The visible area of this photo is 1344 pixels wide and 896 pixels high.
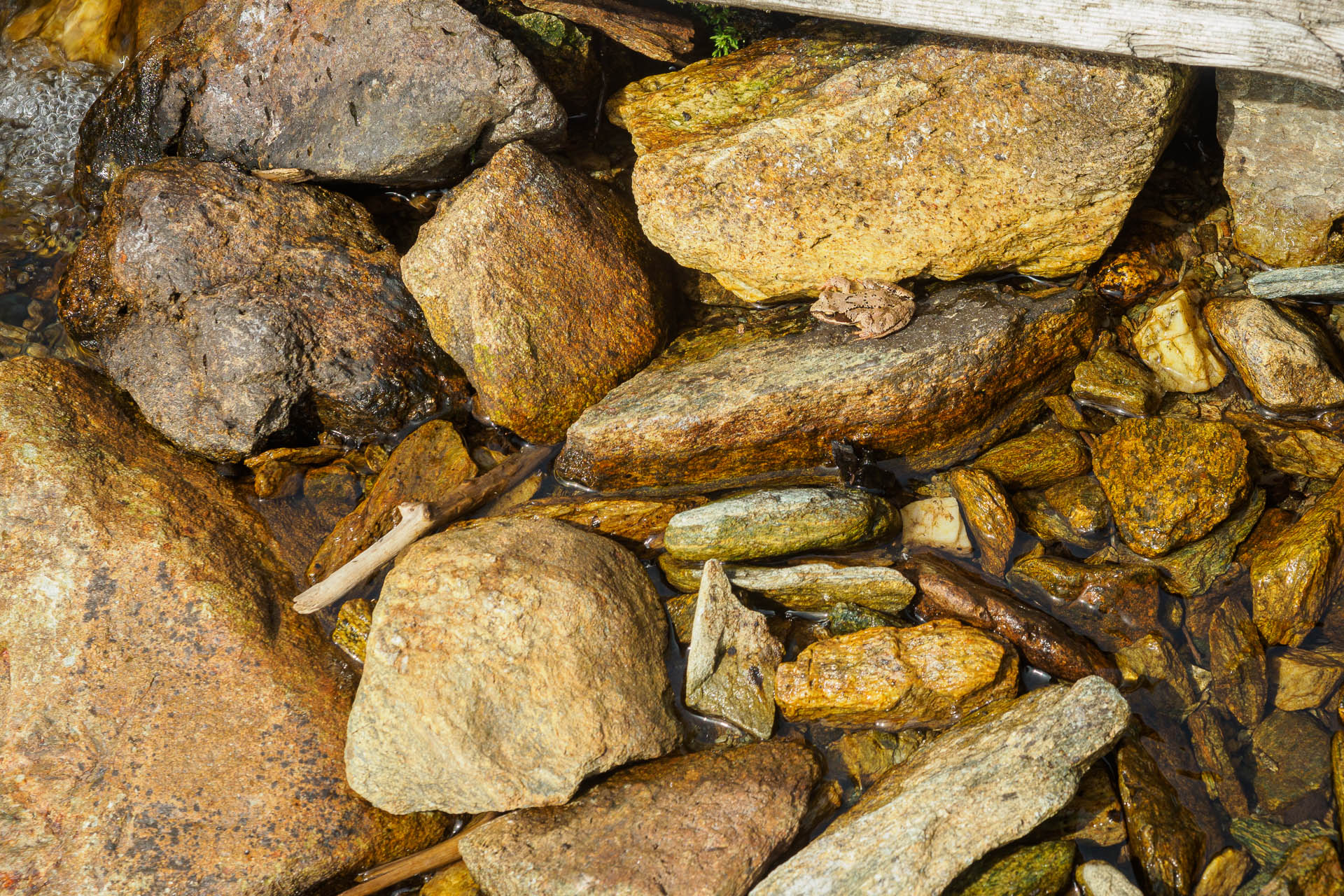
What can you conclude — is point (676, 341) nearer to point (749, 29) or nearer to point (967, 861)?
point (749, 29)

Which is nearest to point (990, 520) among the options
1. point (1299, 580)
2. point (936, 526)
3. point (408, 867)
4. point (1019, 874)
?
point (936, 526)

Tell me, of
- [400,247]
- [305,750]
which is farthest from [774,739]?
[400,247]

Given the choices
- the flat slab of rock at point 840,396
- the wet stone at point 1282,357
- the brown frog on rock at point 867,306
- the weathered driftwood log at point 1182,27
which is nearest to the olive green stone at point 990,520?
the flat slab of rock at point 840,396

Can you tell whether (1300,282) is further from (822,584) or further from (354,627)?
(354,627)

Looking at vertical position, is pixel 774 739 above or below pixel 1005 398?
below

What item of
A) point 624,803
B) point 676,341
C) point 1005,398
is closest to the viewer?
point 624,803

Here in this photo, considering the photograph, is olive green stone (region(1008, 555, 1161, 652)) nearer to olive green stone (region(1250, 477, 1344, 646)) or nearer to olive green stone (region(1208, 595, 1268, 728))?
olive green stone (region(1208, 595, 1268, 728))
